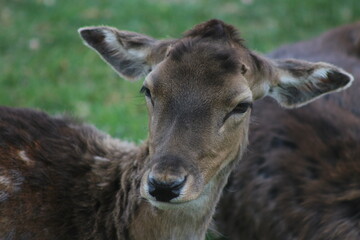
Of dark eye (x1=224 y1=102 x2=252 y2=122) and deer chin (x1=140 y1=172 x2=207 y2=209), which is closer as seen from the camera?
deer chin (x1=140 y1=172 x2=207 y2=209)

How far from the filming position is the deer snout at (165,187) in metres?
4.14

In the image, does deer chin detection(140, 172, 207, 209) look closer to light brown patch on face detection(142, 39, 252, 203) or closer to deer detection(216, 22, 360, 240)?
light brown patch on face detection(142, 39, 252, 203)

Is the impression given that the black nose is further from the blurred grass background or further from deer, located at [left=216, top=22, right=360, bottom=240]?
the blurred grass background

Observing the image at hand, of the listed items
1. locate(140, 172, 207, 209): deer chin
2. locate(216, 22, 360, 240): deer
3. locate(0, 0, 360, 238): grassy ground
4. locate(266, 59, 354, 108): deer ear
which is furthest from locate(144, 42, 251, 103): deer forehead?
locate(0, 0, 360, 238): grassy ground

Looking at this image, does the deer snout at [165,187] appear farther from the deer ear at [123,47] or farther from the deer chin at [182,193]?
the deer ear at [123,47]

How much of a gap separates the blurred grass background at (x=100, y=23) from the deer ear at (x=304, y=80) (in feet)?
10.2

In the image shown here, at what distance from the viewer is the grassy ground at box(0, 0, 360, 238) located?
8.87 meters

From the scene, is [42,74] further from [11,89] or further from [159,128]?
[159,128]

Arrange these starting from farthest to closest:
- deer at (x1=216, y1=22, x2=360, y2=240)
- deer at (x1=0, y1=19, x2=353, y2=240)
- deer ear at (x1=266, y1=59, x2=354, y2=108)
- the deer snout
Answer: deer at (x1=216, y1=22, x2=360, y2=240) → deer ear at (x1=266, y1=59, x2=354, y2=108) → deer at (x1=0, y1=19, x2=353, y2=240) → the deer snout

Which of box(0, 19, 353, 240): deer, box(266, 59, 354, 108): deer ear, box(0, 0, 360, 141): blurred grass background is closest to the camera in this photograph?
box(0, 19, 353, 240): deer

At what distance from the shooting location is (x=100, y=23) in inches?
438

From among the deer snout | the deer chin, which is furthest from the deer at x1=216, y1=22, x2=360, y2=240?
the deer snout

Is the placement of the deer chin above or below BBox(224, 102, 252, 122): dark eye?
below

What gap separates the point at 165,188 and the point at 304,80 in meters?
1.71
